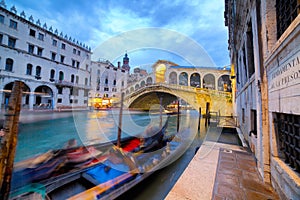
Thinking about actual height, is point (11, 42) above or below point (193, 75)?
above

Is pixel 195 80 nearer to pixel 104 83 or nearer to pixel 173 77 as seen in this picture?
pixel 173 77

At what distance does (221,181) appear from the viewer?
6.42ft

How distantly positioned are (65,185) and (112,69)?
2495 cm

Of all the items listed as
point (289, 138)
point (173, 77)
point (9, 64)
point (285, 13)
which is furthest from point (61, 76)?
point (289, 138)

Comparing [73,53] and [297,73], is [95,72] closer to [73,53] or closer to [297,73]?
[73,53]

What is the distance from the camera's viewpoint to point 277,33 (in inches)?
73.0

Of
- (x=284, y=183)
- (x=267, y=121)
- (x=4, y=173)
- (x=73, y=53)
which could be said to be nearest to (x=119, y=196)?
(x=4, y=173)

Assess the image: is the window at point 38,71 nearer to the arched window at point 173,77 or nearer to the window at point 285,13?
the arched window at point 173,77

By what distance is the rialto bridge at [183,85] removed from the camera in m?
12.5

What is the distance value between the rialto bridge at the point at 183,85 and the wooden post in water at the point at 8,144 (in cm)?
1171

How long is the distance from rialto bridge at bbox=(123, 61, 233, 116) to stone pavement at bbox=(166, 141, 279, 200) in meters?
9.74

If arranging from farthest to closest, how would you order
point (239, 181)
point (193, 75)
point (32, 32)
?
1. point (193, 75)
2. point (32, 32)
3. point (239, 181)

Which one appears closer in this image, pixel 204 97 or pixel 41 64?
pixel 204 97

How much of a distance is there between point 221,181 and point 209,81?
65.0ft
